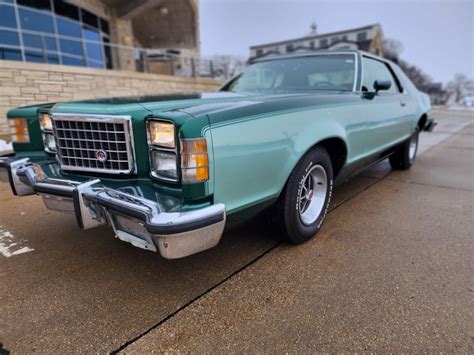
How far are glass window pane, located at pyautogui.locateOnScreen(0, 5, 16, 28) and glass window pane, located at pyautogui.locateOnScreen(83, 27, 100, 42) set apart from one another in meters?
2.96

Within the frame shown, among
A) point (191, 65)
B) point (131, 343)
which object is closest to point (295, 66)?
point (131, 343)

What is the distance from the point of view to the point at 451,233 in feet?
9.36

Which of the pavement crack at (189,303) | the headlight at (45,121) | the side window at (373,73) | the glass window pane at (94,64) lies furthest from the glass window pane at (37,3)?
the pavement crack at (189,303)

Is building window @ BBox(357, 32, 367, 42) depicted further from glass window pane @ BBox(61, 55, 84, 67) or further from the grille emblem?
the grille emblem

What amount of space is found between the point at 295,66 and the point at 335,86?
560 millimetres

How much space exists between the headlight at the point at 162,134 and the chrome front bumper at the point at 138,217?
1.06 feet

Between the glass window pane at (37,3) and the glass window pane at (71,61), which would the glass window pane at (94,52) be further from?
the glass window pane at (37,3)

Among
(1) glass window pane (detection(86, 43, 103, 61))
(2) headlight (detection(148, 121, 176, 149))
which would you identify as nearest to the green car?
(2) headlight (detection(148, 121, 176, 149))

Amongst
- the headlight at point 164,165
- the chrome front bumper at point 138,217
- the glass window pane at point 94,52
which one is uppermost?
the glass window pane at point 94,52

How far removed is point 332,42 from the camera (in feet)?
182

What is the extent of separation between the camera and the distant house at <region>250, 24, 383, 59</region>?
45.4 meters

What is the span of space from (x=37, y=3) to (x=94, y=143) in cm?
1106

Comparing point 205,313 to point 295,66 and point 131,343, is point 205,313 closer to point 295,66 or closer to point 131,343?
point 131,343

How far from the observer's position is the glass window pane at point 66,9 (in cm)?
1104
